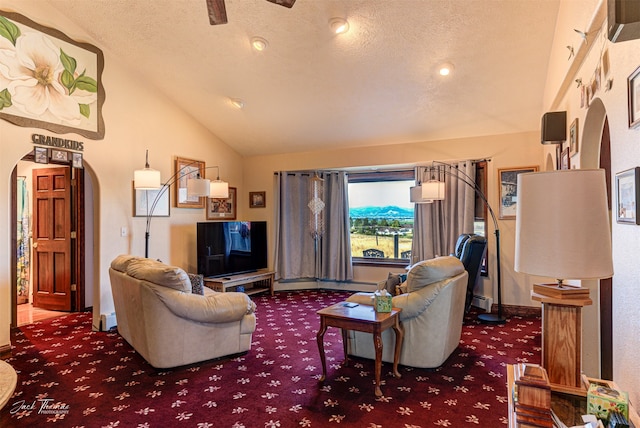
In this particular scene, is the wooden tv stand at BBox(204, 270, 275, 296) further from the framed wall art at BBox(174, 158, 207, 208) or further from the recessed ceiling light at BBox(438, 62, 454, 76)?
the recessed ceiling light at BBox(438, 62, 454, 76)

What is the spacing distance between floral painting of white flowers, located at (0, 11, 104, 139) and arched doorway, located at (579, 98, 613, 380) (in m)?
4.94

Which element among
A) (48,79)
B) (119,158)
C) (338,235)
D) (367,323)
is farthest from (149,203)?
(367,323)

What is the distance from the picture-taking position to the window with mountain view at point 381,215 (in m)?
6.40

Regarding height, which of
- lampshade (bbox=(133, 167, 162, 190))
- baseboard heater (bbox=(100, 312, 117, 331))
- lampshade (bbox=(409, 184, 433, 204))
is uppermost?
lampshade (bbox=(133, 167, 162, 190))

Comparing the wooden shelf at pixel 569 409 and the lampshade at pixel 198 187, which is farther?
the lampshade at pixel 198 187

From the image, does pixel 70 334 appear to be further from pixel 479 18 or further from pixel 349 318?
pixel 479 18

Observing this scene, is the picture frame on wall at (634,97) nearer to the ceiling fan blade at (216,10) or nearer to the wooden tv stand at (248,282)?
the ceiling fan blade at (216,10)

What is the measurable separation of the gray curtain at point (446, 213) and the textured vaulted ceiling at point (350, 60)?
56cm

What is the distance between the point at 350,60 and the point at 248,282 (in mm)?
3655

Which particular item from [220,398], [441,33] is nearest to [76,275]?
[220,398]

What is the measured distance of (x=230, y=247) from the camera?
5816mm

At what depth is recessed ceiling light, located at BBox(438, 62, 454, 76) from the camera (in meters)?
4.02

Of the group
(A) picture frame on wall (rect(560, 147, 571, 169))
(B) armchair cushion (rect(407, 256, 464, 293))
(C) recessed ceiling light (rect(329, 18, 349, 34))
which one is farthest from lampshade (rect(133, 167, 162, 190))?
(A) picture frame on wall (rect(560, 147, 571, 169))

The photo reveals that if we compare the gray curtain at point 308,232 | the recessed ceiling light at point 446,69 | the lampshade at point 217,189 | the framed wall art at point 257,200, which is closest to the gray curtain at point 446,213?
the gray curtain at point 308,232
